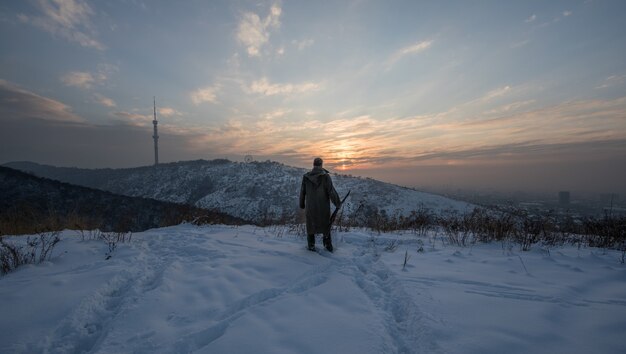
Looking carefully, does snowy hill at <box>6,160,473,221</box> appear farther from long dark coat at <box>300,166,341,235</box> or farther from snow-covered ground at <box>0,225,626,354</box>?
snow-covered ground at <box>0,225,626,354</box>

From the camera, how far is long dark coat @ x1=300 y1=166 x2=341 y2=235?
5953 mm

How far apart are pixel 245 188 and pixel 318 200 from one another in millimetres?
32426

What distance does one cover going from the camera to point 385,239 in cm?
714

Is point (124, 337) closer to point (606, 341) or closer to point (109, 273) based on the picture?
point (109, 273)

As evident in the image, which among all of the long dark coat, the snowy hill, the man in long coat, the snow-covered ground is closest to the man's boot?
the man in long coat

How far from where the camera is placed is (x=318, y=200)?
19.8 ft

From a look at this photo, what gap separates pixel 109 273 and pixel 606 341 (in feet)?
19.6

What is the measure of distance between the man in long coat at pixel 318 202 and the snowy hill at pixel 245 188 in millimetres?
16074

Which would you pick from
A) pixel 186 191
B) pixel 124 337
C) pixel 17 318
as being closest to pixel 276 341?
pixel 124 337

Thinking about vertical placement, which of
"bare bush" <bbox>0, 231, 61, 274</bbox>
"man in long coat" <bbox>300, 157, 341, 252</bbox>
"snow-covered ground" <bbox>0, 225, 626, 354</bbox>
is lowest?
"snow-covered ground" <bbox>0, 225, 626, 354</bbox>

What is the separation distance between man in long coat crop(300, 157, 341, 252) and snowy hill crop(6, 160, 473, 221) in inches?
633

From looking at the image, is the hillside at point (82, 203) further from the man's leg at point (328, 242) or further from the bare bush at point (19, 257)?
the man's leg at point (328, 242)

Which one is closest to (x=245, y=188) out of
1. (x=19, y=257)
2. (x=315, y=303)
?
(x=19, y=257)

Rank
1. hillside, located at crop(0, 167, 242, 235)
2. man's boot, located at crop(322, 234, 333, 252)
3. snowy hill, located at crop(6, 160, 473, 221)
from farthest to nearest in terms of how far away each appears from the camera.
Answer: snowy hill, located at crop(6, 160, 473, 221) → hillside, located at crop(0, 167, 242, 235) → man's boot, located at crop(322, 234, 333, 252)
